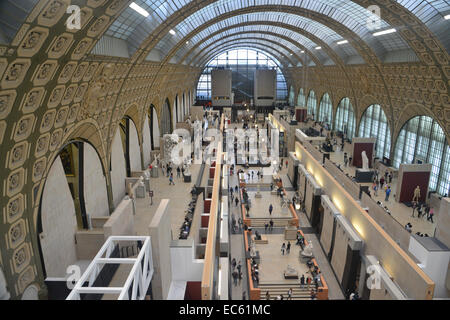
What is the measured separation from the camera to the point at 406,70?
76.4 ft

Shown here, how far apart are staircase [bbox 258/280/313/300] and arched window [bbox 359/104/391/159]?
18223 millimetres

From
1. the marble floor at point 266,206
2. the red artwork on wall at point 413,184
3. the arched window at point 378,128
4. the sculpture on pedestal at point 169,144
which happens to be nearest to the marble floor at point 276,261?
the marble floor at point 266,206

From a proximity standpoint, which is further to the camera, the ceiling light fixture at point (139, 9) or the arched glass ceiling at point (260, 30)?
the arched glass ceiling at point (260, 30)

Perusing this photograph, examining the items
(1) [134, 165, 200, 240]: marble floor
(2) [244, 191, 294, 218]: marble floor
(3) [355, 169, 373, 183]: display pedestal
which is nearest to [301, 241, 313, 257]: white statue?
(2) [244, 191, 294, 218]: marble floor

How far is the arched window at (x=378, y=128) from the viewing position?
29.8m

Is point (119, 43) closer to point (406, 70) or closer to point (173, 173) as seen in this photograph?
point (173, 173)

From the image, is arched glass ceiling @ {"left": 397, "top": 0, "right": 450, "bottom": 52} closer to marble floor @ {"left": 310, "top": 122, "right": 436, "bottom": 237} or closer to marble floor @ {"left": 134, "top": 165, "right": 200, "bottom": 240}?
marble floor @ {"left": 310, "top": 122, "right": 436, "bottom": 237}

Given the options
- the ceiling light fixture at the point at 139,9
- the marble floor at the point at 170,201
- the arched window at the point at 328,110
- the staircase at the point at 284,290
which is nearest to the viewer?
the ceiling light fixture at the point at 139,9

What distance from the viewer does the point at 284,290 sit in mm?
16266

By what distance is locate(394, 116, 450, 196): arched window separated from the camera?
71.5 ft

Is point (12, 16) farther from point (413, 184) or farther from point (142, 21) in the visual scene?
point (413, 184)

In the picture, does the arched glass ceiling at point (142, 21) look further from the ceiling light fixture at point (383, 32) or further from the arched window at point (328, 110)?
the arched window at point (328, 110)

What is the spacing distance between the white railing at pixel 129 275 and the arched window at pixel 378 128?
25853mm
